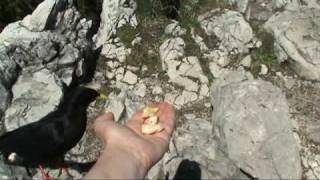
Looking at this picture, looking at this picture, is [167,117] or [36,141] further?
[36,141]

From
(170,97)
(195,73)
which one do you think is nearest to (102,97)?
(170,97)

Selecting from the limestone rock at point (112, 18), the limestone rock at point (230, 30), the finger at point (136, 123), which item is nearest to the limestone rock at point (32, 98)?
the limestone rock at point (112, 18)

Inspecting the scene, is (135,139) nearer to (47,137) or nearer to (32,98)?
(47,137)

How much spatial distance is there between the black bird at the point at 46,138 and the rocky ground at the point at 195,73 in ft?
1.17

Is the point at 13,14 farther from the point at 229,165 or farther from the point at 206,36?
the point at 229,165

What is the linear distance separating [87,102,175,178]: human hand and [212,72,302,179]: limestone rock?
2162 mm

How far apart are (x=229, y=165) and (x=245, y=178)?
230 millimetres

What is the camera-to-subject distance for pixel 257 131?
698 centimetres

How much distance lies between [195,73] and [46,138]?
236 centimetres

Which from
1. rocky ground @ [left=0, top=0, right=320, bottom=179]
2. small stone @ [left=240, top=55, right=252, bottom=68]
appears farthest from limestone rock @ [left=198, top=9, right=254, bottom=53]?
small stone @ [left=240, top=55, right=252, bottom=68]

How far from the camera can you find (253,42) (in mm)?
8352

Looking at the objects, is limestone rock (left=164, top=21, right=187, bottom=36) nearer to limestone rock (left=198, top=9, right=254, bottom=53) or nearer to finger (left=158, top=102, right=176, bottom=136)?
limestone rock (left=198, top=9, right=254, bottom=53)

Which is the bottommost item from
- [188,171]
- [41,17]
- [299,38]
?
[188,171]

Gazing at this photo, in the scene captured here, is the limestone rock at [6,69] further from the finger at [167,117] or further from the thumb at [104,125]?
the thumb at [104,125]
